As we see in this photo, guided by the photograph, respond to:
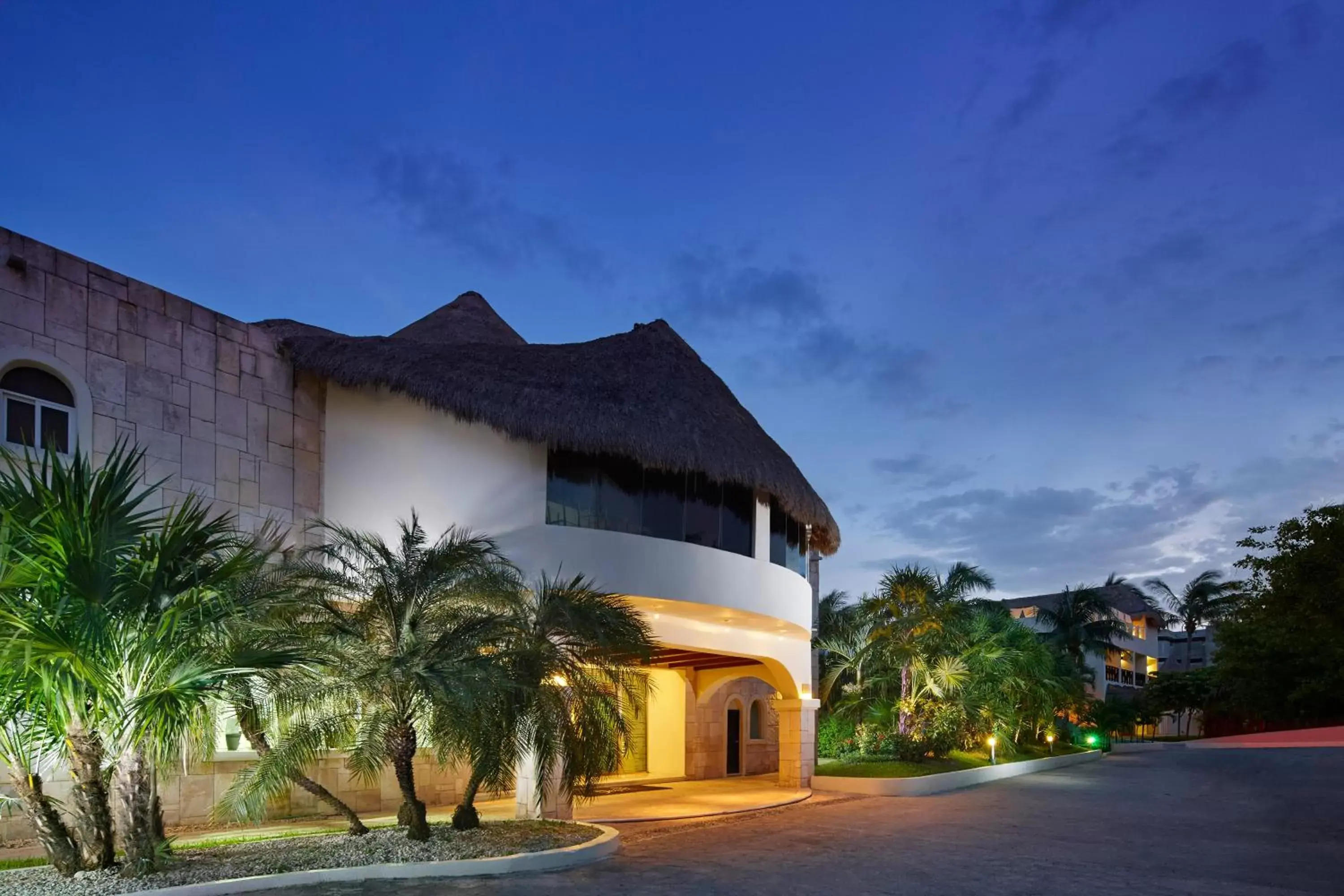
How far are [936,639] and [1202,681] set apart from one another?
32.8 m

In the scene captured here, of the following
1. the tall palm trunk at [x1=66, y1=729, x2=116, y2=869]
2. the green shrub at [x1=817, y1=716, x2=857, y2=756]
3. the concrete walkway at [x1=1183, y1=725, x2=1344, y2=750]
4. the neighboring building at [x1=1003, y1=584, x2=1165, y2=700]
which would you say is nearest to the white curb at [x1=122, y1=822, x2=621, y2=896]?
the tall palm trunk at [x1=66, y1=729, x2=116, y2=869]

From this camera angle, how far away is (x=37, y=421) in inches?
470

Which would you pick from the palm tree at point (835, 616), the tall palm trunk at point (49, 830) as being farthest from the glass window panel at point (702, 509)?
the palm tree at point (835, 616)

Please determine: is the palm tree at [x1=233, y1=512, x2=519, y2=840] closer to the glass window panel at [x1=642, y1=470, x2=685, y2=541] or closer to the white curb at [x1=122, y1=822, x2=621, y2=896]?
the white curb at [x1=122, y1=822, x2=621, y2=896]

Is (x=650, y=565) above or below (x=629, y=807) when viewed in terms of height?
above

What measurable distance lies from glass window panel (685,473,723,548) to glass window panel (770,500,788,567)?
180 centimetres

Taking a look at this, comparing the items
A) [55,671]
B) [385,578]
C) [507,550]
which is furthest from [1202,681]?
[55,671]

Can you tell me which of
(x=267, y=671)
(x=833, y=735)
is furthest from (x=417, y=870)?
(x=833, y=735)

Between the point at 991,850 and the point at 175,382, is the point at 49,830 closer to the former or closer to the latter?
the point at 175,382

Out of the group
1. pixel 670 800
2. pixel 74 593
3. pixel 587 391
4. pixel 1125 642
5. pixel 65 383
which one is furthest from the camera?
pixel 1125 642

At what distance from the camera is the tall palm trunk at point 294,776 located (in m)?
10.4

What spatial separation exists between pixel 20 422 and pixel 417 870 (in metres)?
7.18

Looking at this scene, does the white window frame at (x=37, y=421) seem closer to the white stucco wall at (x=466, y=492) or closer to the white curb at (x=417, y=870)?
the white stucco wall at (x=466, y=492)

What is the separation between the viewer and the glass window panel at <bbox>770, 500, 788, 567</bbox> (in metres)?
18.8
